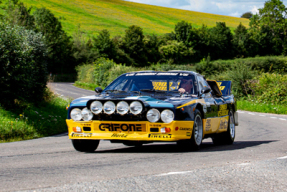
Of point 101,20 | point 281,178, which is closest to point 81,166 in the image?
point 281,178

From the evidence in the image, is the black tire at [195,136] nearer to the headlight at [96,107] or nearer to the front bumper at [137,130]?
the front bumper at [137,130]

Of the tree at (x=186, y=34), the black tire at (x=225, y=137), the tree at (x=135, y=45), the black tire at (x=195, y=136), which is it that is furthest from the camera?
the tree at (x=186, y=34)

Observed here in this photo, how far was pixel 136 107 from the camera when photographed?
7.30 meters

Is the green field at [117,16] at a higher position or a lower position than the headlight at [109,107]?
higher

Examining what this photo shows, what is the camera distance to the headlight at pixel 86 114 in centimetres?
764

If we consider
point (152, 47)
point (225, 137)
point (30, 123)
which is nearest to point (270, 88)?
point (30, 123)

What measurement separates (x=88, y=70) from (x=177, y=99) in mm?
51603

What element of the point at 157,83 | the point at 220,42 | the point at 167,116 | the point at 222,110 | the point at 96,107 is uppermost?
the point at 157,83

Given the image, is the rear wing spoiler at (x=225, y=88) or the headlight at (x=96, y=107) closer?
the headlight at (x=96, y=107)

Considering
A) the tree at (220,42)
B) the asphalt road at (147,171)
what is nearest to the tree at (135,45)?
the tree at (220,42)

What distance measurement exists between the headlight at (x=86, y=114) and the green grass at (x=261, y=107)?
19.1 metres

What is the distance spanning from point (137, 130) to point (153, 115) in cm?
39

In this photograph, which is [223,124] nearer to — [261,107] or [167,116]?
[167,116]

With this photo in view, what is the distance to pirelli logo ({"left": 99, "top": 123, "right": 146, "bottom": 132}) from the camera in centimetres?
739
